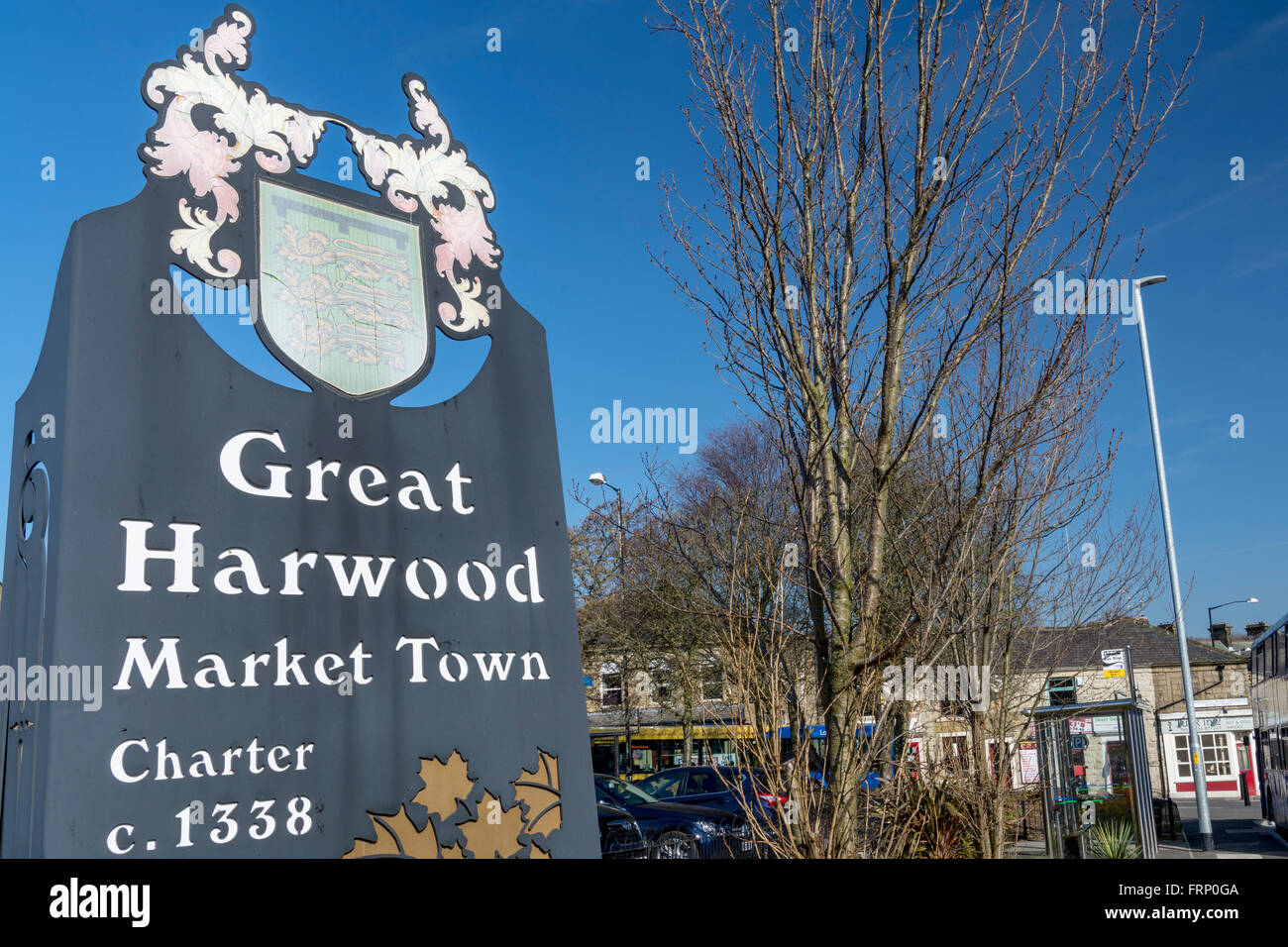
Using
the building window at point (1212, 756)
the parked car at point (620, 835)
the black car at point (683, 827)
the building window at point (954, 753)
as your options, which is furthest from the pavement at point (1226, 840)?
the building window at point (1212, 756)

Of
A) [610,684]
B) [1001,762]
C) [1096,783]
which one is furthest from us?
[610,684]

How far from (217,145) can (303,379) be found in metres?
0.88

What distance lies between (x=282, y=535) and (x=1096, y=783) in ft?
38.2

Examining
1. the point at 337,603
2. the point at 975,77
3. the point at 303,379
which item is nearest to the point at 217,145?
the point at 303,379

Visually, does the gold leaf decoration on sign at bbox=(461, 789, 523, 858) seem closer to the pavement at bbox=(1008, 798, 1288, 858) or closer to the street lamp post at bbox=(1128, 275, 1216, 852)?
the pavement at bbox=(1008, 798, 1288, 858)

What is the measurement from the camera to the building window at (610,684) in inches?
1062

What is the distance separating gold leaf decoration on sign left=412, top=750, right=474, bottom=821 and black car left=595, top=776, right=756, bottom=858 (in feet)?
26.4

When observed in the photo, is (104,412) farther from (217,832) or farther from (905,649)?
(905,649)

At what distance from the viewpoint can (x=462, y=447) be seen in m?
3.66

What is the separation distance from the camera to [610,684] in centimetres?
2720

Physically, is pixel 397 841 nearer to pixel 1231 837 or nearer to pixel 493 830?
pixel 493 830

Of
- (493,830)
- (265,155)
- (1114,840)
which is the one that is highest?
(265,155)

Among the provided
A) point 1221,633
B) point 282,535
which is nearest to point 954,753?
point 282,535
